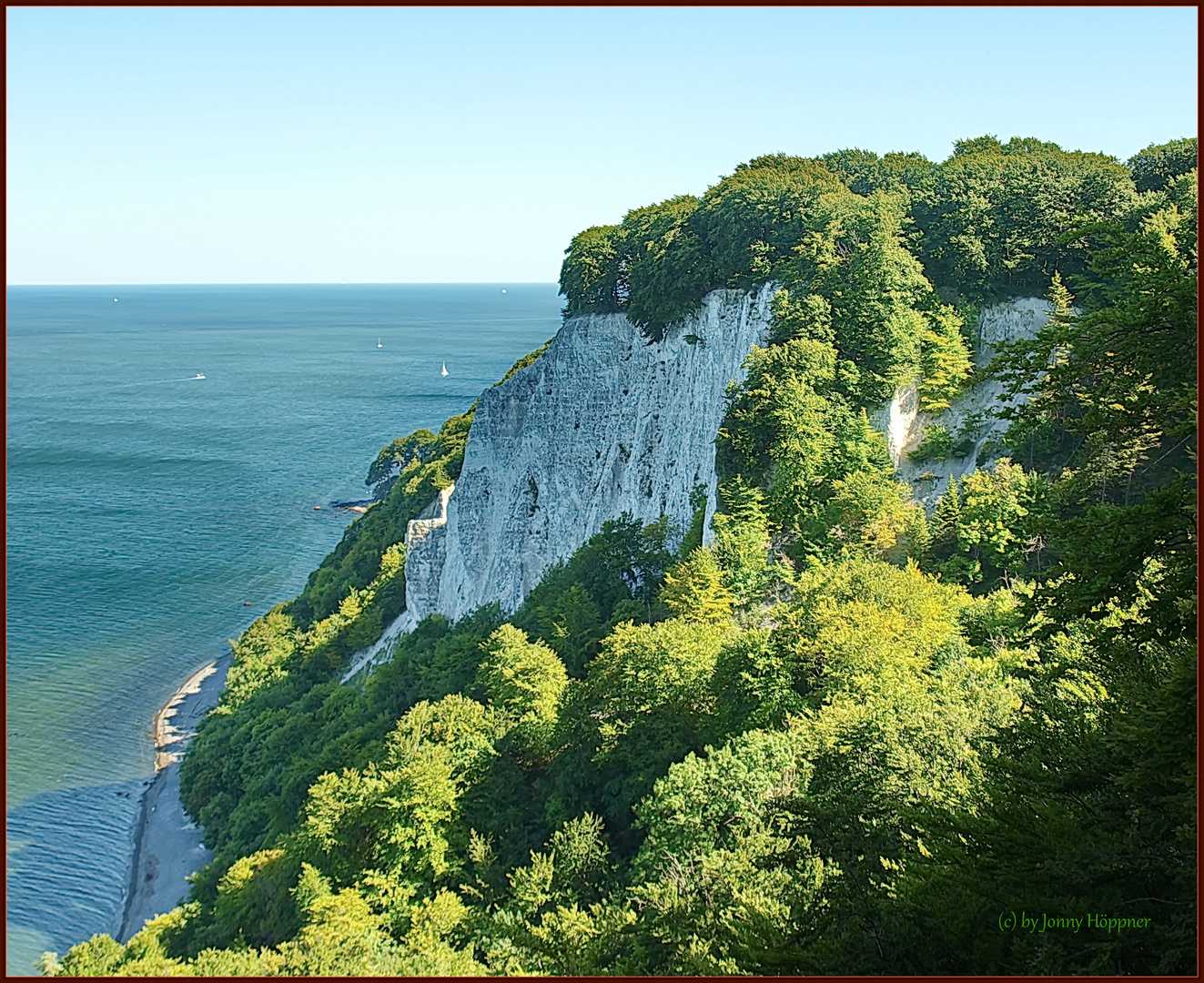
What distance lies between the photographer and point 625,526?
42969 millimetres

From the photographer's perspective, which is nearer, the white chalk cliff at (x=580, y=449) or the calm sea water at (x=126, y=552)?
the white chalk cliff at (x=580, y=449)

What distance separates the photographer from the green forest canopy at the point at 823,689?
36.3ft

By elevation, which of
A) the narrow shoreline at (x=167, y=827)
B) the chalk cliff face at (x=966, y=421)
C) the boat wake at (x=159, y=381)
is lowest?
the narrow shoreline at (x=167, y=827)

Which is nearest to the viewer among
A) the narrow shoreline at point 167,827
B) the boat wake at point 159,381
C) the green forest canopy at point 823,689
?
the green forest canopy at point 823,689

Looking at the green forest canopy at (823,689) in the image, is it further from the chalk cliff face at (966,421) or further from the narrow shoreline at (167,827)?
the narrow shoreline at (167,827)

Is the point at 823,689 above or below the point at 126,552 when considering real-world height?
above

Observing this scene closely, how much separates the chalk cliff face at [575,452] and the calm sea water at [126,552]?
1580 centimetres

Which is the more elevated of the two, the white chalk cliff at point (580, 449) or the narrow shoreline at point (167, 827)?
the white chalk cliff at point (580, 449)

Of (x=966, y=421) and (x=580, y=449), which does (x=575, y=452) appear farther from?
(x=966, y=421)

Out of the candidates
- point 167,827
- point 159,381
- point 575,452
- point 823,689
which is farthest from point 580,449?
point 159,381

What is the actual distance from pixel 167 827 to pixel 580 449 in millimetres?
27889

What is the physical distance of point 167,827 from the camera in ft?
156

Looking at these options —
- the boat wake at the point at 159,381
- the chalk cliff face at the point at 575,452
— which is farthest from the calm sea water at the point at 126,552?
the chalk cliff face at the point at 575,452

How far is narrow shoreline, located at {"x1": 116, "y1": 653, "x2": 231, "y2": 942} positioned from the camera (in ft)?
139
